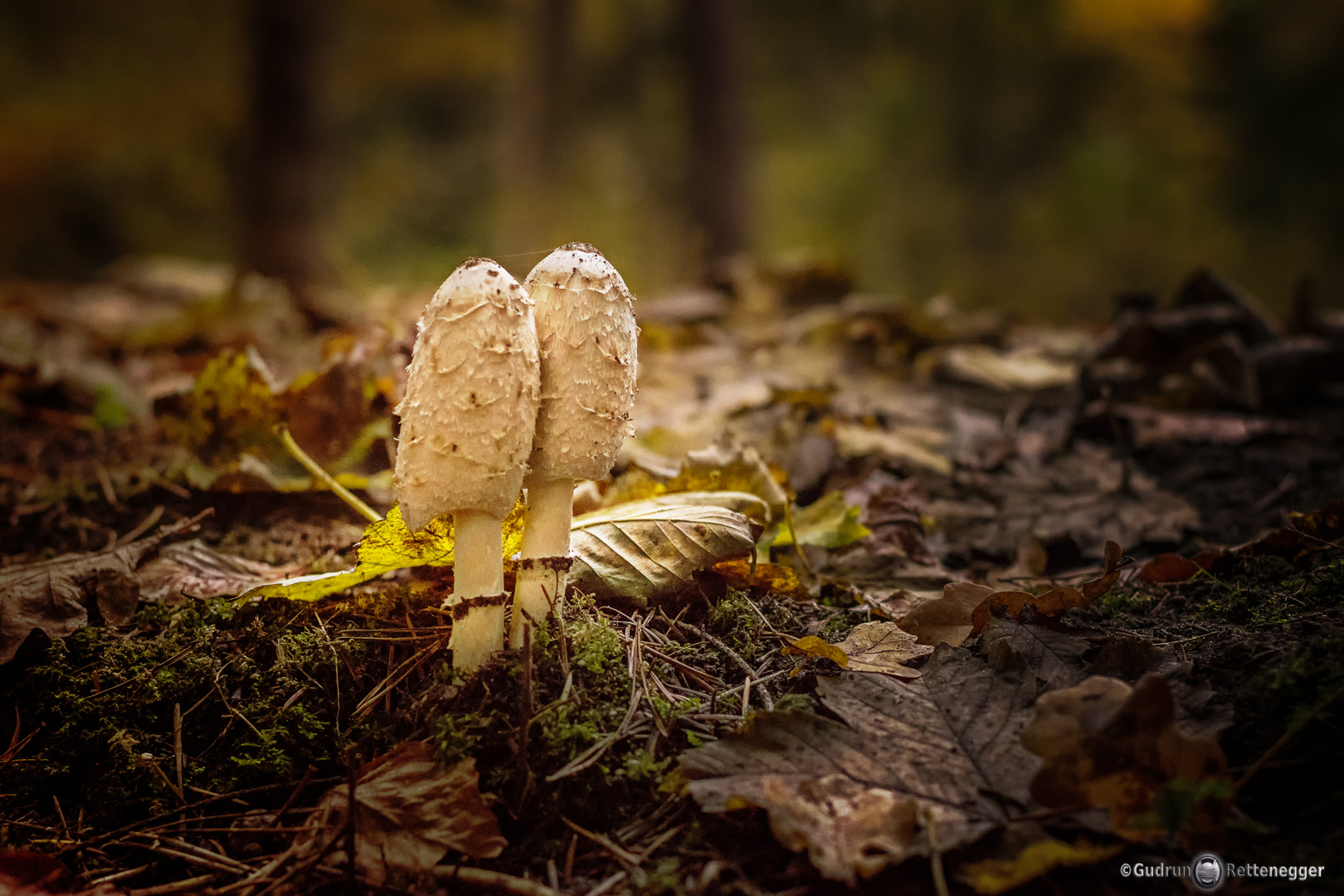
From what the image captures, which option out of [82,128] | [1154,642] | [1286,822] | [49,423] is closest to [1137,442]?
[1154,642]

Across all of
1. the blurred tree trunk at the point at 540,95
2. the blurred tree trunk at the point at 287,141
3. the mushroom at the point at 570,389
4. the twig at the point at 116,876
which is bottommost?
the twig at the point at 116,876

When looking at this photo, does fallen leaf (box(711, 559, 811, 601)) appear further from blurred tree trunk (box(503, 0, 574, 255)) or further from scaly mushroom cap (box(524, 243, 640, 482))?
blurred tree trunk (box(503, 0, 574, 255))

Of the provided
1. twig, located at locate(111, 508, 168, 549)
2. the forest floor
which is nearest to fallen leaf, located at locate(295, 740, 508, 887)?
the forest floor

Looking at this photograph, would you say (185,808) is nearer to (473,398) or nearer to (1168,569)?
(473,398)

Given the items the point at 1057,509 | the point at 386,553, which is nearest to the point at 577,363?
the point at 386,553

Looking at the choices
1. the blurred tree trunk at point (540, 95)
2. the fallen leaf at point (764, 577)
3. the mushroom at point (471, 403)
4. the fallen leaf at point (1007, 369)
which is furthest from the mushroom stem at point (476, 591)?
the blurred tree trunk at point (540, 95)

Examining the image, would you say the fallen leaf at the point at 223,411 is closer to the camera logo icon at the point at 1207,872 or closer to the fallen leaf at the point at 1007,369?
the camera logo icon at the point at 1207,872
